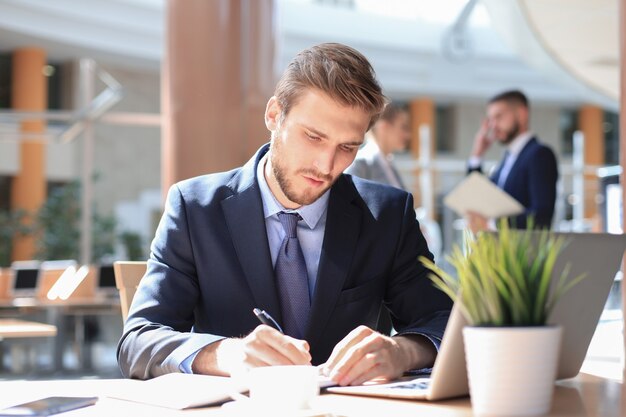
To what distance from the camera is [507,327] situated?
3.72ft

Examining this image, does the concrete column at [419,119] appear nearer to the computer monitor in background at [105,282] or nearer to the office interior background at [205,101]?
the office interior background at [205,101]

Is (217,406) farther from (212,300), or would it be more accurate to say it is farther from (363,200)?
(363,200)

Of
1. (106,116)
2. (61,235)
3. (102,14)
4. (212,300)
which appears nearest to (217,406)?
(212,300)

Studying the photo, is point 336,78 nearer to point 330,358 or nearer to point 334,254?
point 334,254

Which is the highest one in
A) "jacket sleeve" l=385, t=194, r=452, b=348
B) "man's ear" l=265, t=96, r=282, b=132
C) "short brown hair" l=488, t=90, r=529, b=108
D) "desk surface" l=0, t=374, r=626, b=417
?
"short brown hair" l=488, t=90, r=529, b=108

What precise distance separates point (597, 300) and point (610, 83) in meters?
11.6

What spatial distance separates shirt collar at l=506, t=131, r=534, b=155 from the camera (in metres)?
4.59

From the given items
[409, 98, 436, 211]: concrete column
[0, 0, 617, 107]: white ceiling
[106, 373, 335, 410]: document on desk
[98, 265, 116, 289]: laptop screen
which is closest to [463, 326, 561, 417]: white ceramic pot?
[106, 373, 335, 410]: document on desk

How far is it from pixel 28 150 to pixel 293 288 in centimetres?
1401

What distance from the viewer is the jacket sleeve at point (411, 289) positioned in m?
1.93

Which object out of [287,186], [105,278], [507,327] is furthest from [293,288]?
[105,278]

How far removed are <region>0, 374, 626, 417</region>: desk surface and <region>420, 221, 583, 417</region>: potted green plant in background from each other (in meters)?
0.08

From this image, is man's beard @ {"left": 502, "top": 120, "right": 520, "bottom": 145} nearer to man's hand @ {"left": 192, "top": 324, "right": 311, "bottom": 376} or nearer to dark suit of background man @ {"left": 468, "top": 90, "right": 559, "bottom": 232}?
dark suit of background man @ {"left": 468, "top": 90, "right": 559, "bottom": 232}

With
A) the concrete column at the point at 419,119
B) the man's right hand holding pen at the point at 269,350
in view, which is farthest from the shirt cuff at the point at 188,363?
the concrete column at the point at 419,119
